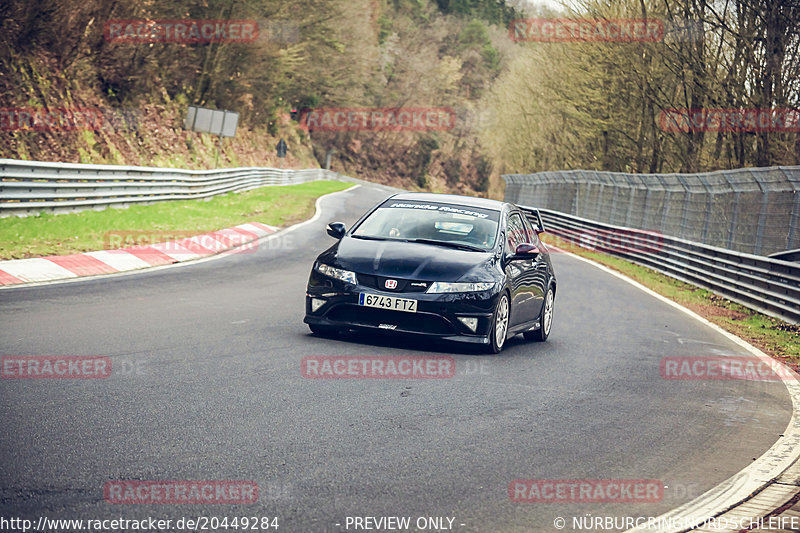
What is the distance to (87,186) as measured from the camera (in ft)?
67.2

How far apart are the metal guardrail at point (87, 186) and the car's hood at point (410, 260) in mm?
9078

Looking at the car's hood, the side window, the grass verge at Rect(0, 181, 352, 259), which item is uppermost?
the side window

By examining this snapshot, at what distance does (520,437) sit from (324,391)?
166 cm

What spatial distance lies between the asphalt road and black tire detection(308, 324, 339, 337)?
112 mm

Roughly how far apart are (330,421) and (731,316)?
12.6 m

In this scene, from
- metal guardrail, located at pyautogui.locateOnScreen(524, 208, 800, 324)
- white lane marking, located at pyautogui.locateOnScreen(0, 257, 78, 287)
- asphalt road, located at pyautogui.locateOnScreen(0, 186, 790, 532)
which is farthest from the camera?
metal guardrail, located at pyautogui.locateOnScreen(524, 208, 800, 324)

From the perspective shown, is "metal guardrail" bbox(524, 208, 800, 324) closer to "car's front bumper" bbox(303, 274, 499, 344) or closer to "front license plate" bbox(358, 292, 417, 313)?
"car's front bumper" bbox(303, 274, 499, 344)

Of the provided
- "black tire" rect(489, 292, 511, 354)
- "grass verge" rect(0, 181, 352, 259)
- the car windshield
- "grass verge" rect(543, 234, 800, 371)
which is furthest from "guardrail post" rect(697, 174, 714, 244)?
"black tire" rect(489, 292, 511, 354)

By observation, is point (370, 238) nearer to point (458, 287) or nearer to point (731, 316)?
point (458, 287)

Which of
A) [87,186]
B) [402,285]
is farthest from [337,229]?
[87,186]

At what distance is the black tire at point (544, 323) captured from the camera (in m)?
11.7

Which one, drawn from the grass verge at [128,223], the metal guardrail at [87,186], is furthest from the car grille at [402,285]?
the metal guardrail at [87,186]

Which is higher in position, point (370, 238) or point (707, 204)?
point (707, 204)

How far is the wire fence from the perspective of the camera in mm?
17672
